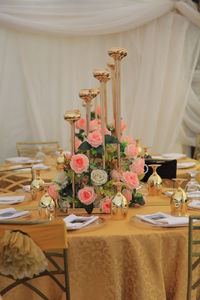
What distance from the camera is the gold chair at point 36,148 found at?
5918 millimetres

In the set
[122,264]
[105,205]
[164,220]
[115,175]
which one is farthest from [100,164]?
[122,264]

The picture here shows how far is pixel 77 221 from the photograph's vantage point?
245 centimetres

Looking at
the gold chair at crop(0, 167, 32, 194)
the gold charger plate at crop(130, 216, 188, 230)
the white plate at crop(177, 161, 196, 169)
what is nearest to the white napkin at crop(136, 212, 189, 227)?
the gold charger plate at crop(130, 216, 188, 230)

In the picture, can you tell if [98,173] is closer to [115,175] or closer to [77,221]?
[115,175]

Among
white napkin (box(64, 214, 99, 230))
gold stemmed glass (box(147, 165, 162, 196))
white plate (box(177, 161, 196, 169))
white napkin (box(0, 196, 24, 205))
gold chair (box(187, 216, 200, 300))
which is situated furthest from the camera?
white plate (box(177, 161, 196, 169))

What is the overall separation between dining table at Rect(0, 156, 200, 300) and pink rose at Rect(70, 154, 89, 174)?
1.19 feet

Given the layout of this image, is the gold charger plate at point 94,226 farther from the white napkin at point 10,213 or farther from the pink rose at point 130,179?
the white napkin at point 10,213

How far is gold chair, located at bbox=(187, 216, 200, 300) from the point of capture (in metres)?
→ 2.03

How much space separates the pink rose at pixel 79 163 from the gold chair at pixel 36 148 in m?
3.29

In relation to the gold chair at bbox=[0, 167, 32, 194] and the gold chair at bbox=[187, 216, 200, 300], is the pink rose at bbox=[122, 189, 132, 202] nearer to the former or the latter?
the gold chair at bbox=[187, 216, 200, 300]

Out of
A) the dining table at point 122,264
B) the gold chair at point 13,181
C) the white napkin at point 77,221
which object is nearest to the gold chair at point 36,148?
the gold chair at point 13,181

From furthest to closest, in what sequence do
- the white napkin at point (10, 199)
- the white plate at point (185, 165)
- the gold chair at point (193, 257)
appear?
the white plate at point (185, 165) < the white napkin at point (10, 199) < the gold chair at point (193, 257)

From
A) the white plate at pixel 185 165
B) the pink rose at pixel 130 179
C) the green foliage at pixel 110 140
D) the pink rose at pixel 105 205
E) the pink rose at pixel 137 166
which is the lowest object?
the pink rose at pixel 105 205

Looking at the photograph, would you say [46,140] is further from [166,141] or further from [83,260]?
[83,260]
